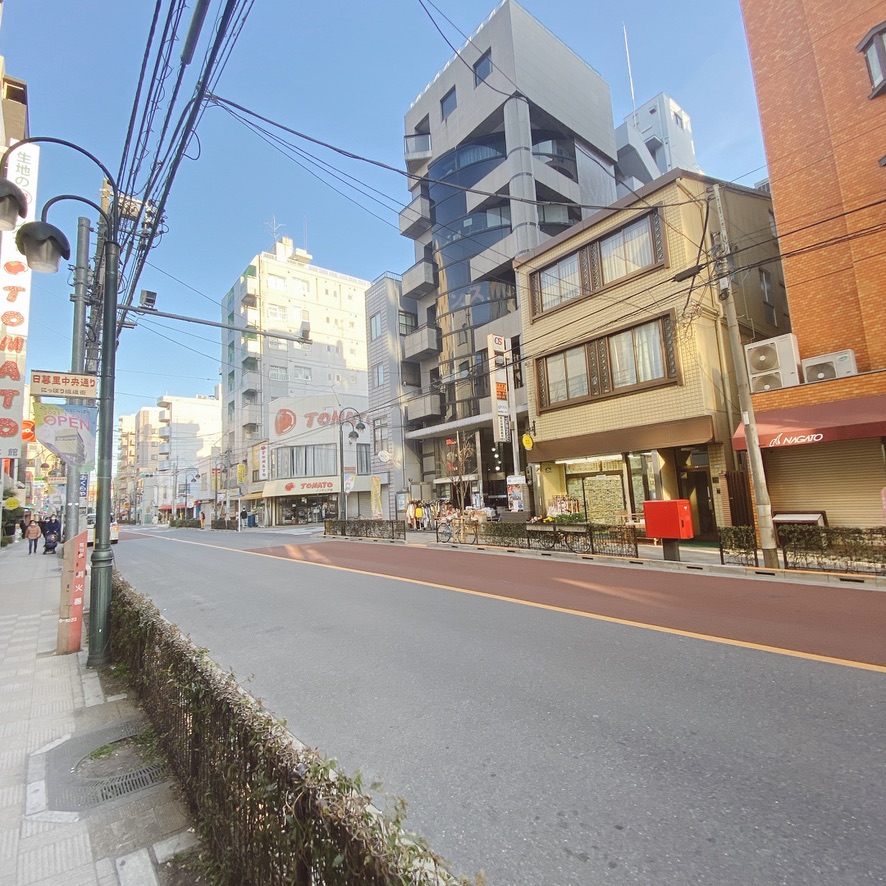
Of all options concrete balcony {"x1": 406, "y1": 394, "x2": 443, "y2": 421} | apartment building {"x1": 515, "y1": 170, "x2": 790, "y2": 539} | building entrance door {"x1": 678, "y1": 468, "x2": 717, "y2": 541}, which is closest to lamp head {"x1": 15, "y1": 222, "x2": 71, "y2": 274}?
apartment building {"x1": 515, "y1": 170, "x2": 790, "y2": 539}

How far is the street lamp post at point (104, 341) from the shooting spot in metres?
5.32

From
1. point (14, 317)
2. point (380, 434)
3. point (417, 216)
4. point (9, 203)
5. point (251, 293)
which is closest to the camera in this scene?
point (9, 203)

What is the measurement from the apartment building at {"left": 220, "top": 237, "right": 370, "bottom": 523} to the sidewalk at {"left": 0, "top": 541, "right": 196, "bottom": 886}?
151ft

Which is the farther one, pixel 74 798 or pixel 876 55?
pixel 876 55

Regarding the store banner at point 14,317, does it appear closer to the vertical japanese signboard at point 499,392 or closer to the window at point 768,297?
the vertical japanese signboard at point 499,392

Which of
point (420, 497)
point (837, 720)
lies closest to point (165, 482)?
point (420, 497)

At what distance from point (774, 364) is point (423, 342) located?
71.6ft

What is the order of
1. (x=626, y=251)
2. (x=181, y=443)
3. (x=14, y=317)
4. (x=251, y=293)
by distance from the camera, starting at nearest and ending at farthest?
(x=14, y=317) → (x=626, y=251) → (x=251, y=293) → (x=181, y=443)

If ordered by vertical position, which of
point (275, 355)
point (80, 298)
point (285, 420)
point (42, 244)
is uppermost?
point (275, 355)

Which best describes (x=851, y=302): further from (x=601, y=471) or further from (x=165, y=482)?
(x=165, y=482)

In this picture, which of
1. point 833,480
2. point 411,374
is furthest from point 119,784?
point 411,374

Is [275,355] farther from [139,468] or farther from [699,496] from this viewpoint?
[139,468]

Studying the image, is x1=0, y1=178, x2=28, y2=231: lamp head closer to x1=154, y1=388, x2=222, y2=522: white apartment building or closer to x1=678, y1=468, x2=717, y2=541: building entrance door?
x1=678, y1=468, x2=717, y2=541: building entrance door

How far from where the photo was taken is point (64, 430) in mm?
6941
